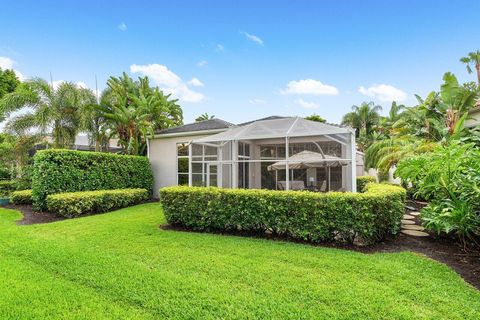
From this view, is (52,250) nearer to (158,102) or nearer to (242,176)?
(242,176)

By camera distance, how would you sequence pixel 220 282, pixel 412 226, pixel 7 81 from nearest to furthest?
pixel 220 282 → pixel 412 226 → pixel 7 81

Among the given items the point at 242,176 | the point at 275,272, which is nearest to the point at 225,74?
the point at 242,176

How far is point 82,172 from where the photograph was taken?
447 inches

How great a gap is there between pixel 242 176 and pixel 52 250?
6.98 meters

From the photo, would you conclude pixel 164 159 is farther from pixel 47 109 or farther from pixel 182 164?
pixel 47 109

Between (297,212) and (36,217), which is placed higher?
(297,212)

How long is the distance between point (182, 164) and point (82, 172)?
4.97 metres

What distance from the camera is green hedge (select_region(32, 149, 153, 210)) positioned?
404 inches

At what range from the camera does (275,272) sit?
421 cm

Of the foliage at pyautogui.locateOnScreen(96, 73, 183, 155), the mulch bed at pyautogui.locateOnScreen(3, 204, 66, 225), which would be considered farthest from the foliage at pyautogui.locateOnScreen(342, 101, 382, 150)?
the mulch bed at pyautogui.locateOnScreen(3, 204, 66, 225)

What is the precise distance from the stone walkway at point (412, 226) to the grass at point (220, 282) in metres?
1.96

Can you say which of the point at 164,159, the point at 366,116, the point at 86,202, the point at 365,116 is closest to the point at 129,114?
the point at 164,159

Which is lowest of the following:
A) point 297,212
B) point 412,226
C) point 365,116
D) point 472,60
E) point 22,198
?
point 412,226

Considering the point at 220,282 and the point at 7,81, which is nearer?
the point at 220,282
